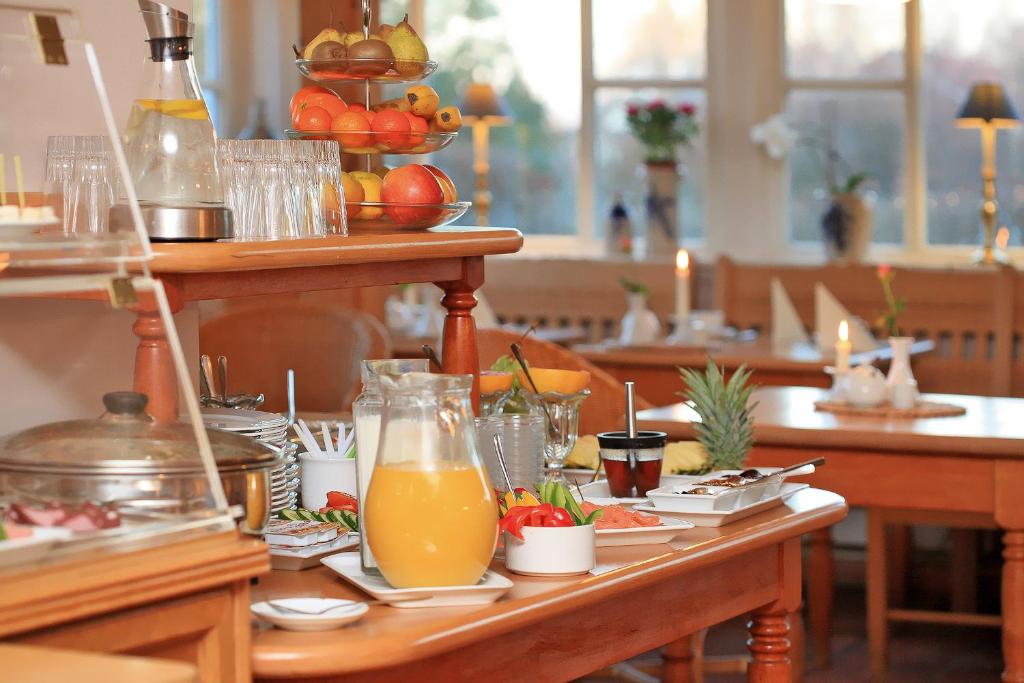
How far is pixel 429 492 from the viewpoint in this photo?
1.55m

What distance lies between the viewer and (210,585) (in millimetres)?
1387

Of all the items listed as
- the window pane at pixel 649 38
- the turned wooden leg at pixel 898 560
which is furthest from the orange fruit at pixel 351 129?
the window pane at pixel 649 38

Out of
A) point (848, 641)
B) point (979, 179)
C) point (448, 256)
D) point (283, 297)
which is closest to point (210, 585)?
point (448, 256)

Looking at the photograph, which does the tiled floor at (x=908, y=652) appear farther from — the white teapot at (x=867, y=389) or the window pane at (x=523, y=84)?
the window pane at (x=523, y=84)

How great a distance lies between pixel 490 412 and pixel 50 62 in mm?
854

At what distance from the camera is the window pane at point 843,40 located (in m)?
5.55

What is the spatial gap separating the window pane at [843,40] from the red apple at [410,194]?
3.89 meters

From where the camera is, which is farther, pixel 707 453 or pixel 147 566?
pixel 707 453

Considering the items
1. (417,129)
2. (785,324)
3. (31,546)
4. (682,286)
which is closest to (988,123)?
(785,324)

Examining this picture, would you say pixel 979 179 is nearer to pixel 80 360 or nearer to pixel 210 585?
pixel 80 360

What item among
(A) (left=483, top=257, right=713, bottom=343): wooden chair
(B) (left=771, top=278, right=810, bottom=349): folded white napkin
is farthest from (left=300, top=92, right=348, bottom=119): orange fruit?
(A) (left=483, top=257, right=713, bottom=343): wooden chair

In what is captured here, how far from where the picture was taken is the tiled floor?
12.4 feet

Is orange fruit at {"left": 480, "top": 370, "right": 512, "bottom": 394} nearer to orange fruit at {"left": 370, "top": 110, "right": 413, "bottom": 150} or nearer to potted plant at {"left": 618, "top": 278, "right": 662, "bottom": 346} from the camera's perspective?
orange fruit at {"left": 370, "top": 110, "right": 413, "bottom": 150}

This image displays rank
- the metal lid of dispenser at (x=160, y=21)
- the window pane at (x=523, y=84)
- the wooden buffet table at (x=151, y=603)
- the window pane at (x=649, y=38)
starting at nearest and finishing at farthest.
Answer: the wooden buffet table at (x=151, y=603) < the metal lid of dispenser at (x=160, y=21) < the window pane at (x=649, y=38) < the window pane at (x=523, y=84)
